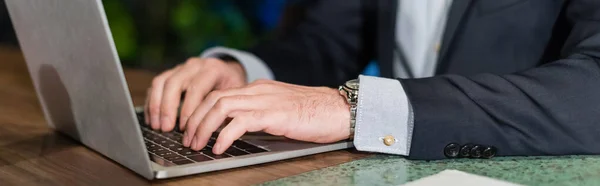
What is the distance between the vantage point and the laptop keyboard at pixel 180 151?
3.10ft

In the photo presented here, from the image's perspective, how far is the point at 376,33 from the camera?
5.47ft

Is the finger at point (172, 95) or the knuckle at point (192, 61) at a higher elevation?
the knuckle at point (192, 61)

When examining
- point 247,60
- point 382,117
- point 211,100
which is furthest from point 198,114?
point 247,60

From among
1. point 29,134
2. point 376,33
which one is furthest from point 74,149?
point 376,33

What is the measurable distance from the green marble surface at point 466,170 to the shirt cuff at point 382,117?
2 cm

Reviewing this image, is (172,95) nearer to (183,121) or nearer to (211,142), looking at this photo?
(183,121)

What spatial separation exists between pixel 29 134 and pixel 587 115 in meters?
0.79

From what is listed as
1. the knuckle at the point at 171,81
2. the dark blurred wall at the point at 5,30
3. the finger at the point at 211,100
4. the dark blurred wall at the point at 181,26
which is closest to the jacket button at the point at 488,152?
the finger at the point at 211,100

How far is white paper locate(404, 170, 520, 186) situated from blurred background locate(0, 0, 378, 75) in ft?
7.40

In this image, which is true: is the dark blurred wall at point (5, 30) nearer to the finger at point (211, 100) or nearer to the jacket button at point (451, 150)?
the finger at point (211, 100)

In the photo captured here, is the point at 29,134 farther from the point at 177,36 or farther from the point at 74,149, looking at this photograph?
the point at 177,36

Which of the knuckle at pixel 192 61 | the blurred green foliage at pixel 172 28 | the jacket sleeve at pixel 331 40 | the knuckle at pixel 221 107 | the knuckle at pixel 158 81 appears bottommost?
the blurred green foliage at pixel 172 28

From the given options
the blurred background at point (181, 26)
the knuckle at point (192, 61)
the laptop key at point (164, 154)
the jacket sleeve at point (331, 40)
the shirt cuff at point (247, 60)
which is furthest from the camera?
the blurred background at point (181, 26)

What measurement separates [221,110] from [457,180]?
0.31 meters
